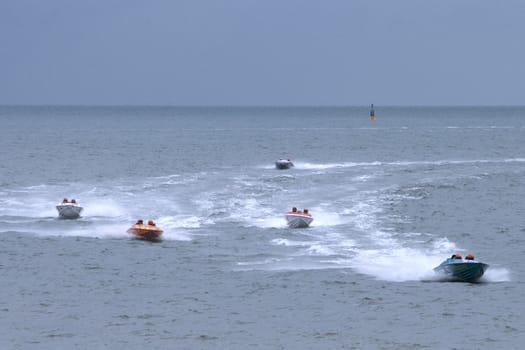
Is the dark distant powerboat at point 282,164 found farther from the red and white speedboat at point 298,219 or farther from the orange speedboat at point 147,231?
the orange speedboat at point 147,231

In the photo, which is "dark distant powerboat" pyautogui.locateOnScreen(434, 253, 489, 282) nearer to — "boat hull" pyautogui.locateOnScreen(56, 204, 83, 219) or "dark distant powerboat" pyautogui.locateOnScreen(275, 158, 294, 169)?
"boat hull" pyautogui.locateOnScreen(56, 204, 83, 219)

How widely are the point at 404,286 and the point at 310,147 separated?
115185 mm

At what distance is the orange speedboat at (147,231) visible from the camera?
5919cm

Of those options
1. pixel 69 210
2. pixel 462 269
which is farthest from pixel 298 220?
pixel 462 269

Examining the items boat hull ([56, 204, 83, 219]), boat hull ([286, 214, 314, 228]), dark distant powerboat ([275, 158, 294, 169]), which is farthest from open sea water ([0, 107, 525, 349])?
dark distant powerboat ([275, 158, 294, 169])

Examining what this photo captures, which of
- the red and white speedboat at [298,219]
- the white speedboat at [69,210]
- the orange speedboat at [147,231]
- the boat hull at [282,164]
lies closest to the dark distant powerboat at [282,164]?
the boat hull at [282,164]

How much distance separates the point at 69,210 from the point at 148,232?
34.7 ft

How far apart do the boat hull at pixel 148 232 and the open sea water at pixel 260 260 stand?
27.5 inches

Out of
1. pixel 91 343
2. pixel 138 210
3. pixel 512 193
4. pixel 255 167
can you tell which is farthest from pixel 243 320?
pixel 255 167

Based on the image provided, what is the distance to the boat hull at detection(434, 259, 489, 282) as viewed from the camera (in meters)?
46.5

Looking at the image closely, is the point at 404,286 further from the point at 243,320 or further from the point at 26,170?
the point at 26,170

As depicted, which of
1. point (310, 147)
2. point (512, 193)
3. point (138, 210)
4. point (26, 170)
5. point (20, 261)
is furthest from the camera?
point (310, 147)

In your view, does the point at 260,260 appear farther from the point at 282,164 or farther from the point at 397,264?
the point at 282,164

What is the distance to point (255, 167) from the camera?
113 metres
